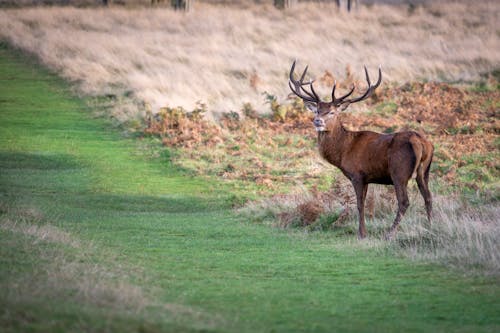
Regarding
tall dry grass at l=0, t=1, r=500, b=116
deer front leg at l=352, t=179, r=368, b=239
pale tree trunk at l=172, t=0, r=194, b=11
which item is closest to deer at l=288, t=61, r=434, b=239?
deer front leg at l=352, t=179, r=368, b=239

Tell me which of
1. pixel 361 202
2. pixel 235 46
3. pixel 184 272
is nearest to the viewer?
pixel 184 272

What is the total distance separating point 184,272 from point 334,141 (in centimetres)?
495

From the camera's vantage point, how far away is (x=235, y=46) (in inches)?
1506

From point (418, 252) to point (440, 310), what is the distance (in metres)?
3.30

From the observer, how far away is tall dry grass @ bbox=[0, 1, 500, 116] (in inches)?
1201

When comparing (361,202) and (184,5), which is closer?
(361,202)

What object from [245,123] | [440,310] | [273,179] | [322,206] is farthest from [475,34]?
[440,310]

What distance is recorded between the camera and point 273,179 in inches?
811

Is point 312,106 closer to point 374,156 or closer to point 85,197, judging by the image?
point 374,156

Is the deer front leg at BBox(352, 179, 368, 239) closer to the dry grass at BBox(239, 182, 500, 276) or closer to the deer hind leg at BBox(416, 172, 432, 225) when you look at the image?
the dry grass at BBox(239, 182, 500, 276)

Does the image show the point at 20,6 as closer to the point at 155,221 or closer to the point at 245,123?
the point at 245,123

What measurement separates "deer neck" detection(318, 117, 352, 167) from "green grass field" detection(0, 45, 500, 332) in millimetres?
1466

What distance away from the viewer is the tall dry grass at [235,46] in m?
30.5

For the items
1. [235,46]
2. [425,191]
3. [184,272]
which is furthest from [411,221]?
[235,46]
